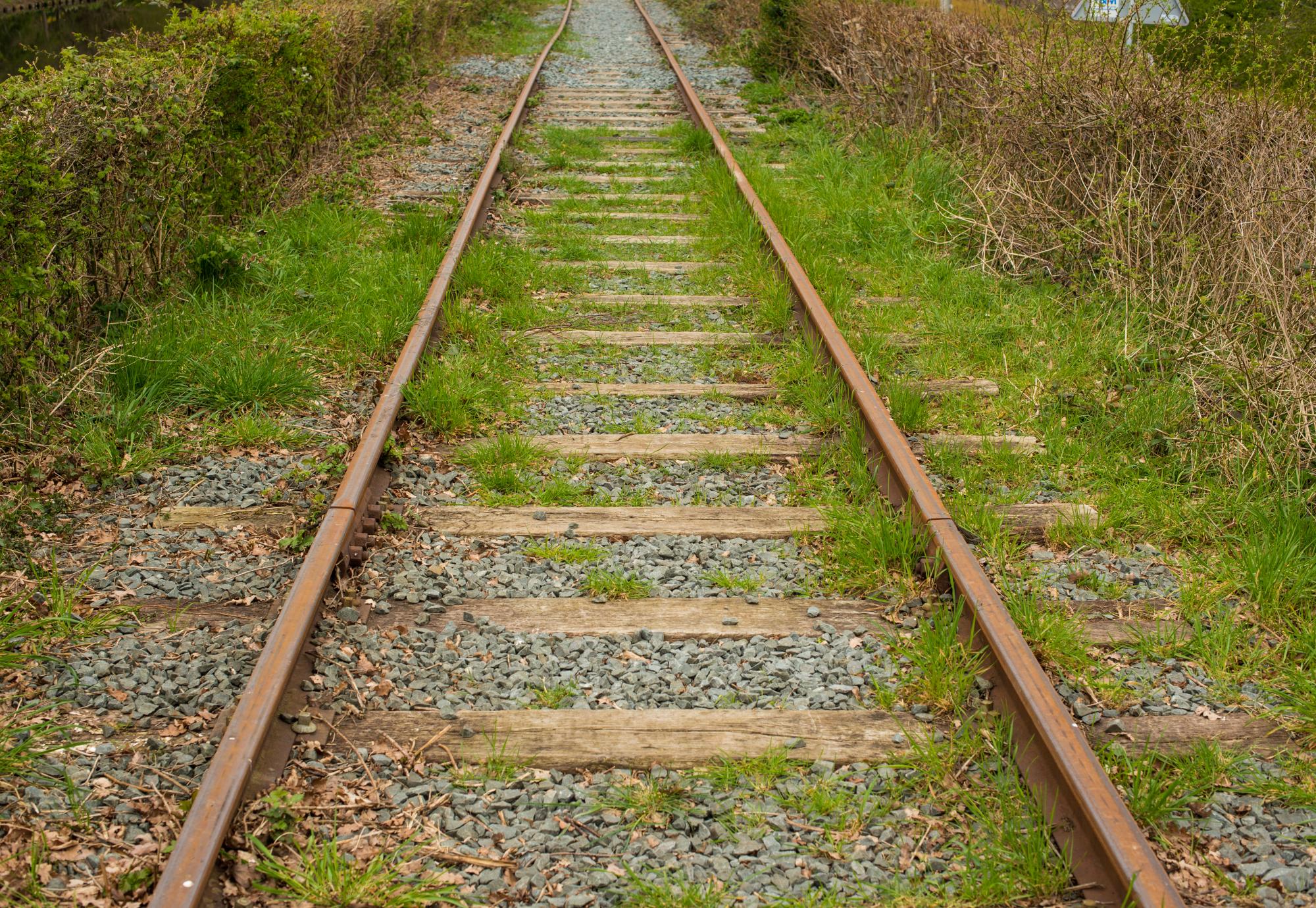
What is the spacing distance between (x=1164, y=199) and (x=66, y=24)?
83.0ft

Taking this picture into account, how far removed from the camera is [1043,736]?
273 cm

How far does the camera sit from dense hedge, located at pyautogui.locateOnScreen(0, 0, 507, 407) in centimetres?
430

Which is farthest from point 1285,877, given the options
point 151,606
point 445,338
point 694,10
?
point 694,10

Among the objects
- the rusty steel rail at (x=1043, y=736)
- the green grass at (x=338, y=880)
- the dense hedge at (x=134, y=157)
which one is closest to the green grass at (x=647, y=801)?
the green grass at (x=338, y=880)

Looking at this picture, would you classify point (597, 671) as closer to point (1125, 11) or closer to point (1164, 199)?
point (1164, 199)

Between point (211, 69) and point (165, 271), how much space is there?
121 cm

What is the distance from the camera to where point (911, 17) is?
9.90 meters

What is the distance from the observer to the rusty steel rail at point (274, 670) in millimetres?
2307

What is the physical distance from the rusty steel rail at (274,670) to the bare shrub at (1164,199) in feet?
11.2

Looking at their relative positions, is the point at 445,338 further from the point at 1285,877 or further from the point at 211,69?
the point at 1285,877

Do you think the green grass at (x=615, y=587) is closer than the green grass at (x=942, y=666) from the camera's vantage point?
No

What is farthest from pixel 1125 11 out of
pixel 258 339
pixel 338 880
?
pixel 338 880

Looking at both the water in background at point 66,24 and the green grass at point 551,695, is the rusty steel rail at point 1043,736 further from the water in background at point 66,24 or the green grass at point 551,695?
the water in background at point 66,24

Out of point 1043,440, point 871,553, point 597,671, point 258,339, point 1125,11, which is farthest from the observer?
point 1125,11
